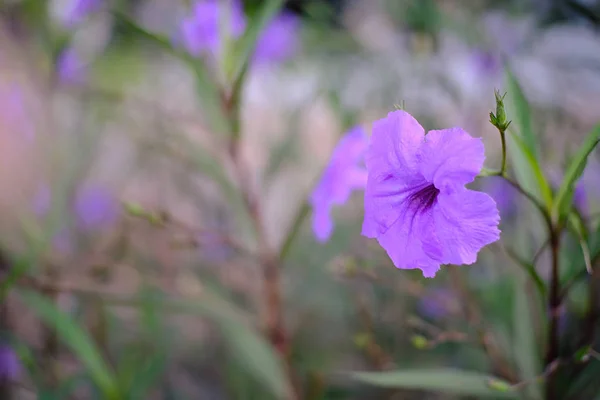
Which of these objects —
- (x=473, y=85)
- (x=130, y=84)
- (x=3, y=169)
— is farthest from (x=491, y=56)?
(x=3, y=169)

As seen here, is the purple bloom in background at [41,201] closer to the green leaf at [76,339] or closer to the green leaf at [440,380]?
the green leaf at [76,339]

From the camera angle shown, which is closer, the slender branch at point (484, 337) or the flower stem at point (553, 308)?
the flower stem at point (553, 308)

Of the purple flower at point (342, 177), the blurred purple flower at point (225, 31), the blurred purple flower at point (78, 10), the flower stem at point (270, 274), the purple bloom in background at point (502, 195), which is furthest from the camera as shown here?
the purple bloom in background at point (502, 195)

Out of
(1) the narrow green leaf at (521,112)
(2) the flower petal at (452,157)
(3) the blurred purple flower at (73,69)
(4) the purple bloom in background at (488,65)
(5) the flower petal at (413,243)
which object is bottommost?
(3) the blurred purple flower at (73,69)

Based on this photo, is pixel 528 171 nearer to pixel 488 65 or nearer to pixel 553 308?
pixel 553 308

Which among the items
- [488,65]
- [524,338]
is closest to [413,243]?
[524,338]

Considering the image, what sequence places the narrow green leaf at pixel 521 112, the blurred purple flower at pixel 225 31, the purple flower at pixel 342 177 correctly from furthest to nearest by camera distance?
the blurred purple flower at pixel 225 31 → the purple flower at pixel 342 177 → the narrow green leaf at pixel 521 112

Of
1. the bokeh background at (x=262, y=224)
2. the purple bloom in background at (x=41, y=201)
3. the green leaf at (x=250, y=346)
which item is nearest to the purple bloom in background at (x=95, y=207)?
the bokeh background at (x=262, y=224)

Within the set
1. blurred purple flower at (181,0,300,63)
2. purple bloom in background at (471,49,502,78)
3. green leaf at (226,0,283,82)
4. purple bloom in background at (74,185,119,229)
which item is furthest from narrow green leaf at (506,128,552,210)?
purple bloom in background at (74,185,119,229)
